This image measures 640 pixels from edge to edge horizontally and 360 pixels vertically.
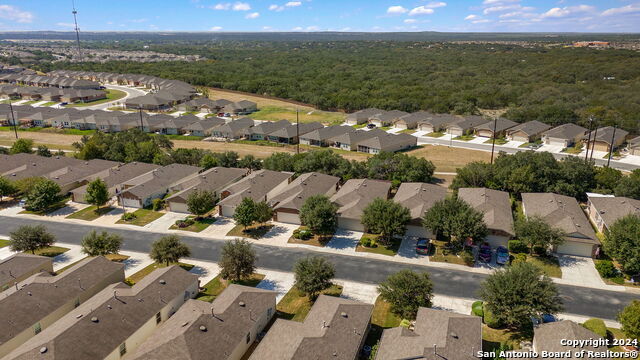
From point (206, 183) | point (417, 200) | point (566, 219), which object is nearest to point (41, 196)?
point (206, 183)

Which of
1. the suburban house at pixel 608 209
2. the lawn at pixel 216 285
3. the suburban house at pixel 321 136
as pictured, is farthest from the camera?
the suburban house at pixel 321 136

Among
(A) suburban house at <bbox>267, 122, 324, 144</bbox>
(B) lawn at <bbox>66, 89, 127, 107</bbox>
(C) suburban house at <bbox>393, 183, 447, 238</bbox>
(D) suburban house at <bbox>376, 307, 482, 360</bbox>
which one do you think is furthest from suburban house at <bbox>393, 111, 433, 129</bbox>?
(B) lawn at <bbox>66, 89, 127, 107</bbox>

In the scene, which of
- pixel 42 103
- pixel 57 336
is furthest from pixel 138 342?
pixel 42 103

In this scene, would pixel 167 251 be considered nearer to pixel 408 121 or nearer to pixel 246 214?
pixel 246 214

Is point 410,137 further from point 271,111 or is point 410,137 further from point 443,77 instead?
point 443,77

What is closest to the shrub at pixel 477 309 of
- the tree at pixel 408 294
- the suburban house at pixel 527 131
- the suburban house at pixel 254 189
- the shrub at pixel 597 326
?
the tree at pixel 408 294

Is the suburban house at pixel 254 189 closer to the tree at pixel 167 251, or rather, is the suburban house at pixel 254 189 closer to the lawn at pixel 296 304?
the tree at pixel 167 251
